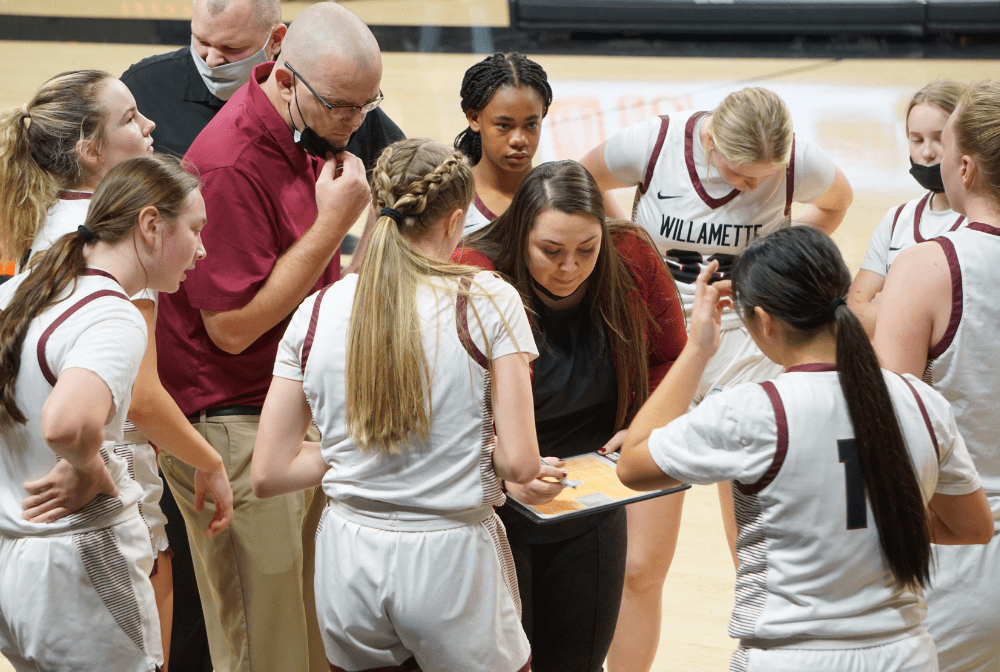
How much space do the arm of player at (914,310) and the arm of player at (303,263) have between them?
1.17m

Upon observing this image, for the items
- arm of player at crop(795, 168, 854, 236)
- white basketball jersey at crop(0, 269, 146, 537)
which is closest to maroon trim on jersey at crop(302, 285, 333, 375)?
white basketball jersey at crop(0, 269, 146, 537)

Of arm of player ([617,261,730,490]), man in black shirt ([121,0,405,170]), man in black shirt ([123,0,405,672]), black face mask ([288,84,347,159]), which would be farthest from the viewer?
man in black shirt ([121,0,405,170])

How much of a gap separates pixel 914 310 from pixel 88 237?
1591 mm

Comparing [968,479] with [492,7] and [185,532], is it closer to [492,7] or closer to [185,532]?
[185,532]

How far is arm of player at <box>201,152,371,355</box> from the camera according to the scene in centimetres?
237

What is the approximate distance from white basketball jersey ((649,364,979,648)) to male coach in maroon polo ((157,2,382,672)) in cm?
115

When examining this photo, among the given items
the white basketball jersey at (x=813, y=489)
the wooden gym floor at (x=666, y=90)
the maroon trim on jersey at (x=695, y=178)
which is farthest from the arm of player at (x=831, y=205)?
the wooden gym floor at (x=666, y=90)

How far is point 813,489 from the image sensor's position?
159 centimetres

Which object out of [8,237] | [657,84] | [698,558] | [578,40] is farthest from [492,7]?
[8,237]

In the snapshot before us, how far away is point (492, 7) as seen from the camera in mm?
14047

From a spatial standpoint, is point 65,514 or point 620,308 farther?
point 620,308

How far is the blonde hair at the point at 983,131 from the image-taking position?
188 cm

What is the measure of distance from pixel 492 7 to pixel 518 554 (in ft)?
41.7

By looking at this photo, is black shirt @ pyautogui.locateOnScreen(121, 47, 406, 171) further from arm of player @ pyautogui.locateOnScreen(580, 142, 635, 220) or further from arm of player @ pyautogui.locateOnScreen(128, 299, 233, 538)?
arm of player @ pyautogui.locateOnScreen(128, 299, 233, 538)
